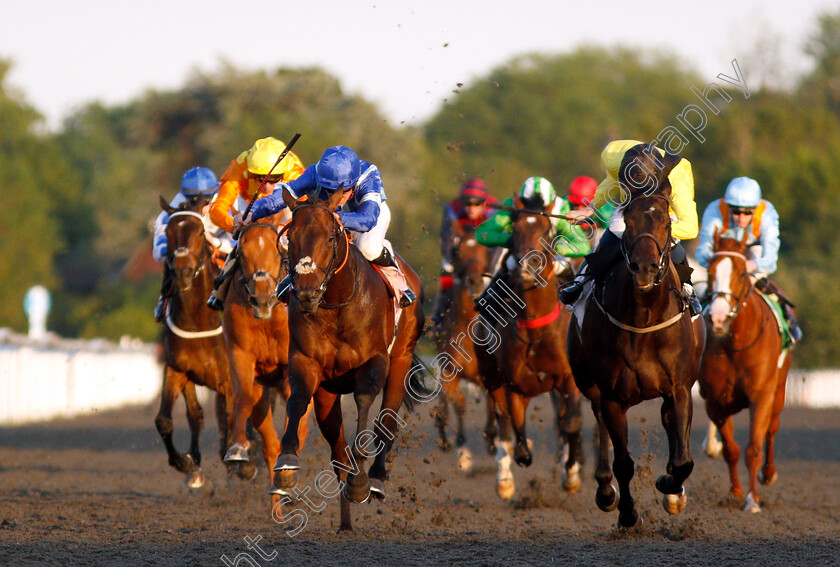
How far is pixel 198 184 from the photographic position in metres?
8.40

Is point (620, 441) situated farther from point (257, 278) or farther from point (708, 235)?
point (708, 235)

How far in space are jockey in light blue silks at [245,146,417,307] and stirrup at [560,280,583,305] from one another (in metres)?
0.97

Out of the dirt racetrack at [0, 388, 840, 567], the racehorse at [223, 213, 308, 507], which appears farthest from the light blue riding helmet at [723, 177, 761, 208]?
the racehorse at [223, 213, 308, 507]

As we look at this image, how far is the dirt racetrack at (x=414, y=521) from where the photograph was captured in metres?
6.09

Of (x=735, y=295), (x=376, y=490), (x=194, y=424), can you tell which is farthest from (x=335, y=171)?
(x=735, y=295)

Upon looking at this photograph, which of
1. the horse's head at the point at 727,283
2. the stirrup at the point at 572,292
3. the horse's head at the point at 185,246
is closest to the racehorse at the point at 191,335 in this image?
the horse's head at the point at 185,246

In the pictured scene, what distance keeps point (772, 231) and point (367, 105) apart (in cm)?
3562

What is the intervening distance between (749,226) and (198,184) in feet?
13.6

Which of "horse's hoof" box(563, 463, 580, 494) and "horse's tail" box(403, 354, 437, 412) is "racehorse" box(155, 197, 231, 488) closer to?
"horse's tail" box(403, 354, 437, 412)

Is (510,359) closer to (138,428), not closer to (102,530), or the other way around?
(102,530)

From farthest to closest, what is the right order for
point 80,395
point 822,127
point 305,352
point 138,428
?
1. point 822,127
2. point 80,395
3. point 138,428
4. point 305,352

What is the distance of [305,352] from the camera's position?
→ 6066 mm

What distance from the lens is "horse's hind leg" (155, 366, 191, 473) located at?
27.2 ft

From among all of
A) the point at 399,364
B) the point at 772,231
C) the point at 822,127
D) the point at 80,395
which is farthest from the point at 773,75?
the point at 399,364
